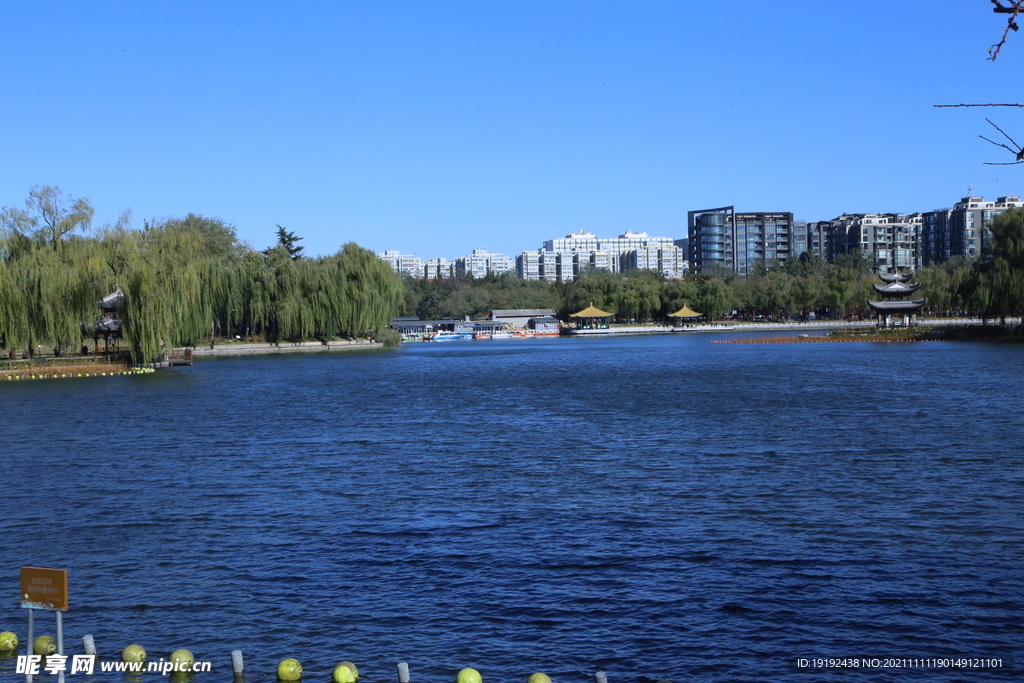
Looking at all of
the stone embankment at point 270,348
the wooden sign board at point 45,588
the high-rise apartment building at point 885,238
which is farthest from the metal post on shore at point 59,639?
the high-rise apartment building at point 885,238

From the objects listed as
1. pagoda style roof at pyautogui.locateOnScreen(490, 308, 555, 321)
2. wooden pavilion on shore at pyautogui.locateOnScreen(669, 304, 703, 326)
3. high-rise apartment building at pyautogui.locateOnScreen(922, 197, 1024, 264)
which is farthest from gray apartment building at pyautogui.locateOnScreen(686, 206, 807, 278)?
wooden pavilion on shore at pyautogui.locateOnScreen(669, 304, 703, 326)

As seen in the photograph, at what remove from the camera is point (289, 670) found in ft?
27.4

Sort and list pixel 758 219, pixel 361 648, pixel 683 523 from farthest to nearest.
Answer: pixel 758 219 → pixel 683 523 → pixel 361 648

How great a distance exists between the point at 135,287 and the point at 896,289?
62656 mm

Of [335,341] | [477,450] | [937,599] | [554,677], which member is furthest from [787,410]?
[335,341]

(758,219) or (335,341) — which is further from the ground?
(758,219)

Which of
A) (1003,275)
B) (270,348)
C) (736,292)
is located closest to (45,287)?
(270,348)

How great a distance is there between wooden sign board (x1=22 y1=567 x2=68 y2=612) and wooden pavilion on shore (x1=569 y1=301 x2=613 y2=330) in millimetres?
106337

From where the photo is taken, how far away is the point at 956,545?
12109 millimetres

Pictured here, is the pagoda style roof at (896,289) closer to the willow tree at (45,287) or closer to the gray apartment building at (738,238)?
the willow tree at (45,287)

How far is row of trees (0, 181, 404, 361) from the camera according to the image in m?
41.2

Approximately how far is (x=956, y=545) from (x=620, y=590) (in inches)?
187

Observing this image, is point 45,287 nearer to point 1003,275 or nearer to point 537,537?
point 537,537

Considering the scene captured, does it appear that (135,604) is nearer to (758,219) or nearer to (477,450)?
(477,450)
